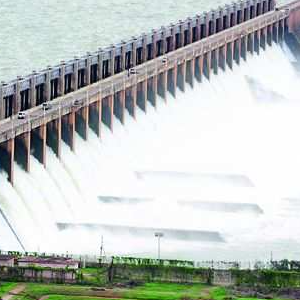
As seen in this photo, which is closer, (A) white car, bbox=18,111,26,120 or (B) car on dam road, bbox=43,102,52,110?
(A) white car, bbox=18,111,26,120

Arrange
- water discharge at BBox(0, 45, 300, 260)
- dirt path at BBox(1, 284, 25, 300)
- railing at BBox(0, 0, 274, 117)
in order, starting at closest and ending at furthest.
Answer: dirt path at BBox(1, 284, 25, 300) < water discharge at BBox(0, 45, 300, 260) < railing at BBox(0, 0, 274, 117)

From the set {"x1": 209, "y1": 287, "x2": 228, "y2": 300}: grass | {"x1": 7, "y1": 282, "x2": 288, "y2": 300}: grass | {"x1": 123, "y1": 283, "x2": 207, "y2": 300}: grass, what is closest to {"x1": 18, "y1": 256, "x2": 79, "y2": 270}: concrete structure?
{"x1": 7, "y1": 282, "x2": 288, "y2": 300}: grass

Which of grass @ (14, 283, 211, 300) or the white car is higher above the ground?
the white car

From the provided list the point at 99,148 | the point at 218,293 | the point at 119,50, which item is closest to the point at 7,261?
the point at 218,293

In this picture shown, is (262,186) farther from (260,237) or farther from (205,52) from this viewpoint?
(205,52)

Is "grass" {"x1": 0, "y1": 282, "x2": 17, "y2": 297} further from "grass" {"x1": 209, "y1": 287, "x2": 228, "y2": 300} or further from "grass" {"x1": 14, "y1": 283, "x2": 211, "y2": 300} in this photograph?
"grass" {"x1": 209, "y1": 287, "x2": 228, "y2": 300}

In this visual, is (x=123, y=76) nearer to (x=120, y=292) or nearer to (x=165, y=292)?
(x=165, y=292)

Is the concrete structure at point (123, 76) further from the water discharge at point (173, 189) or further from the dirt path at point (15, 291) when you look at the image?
the dirt path at point (15, 291)
